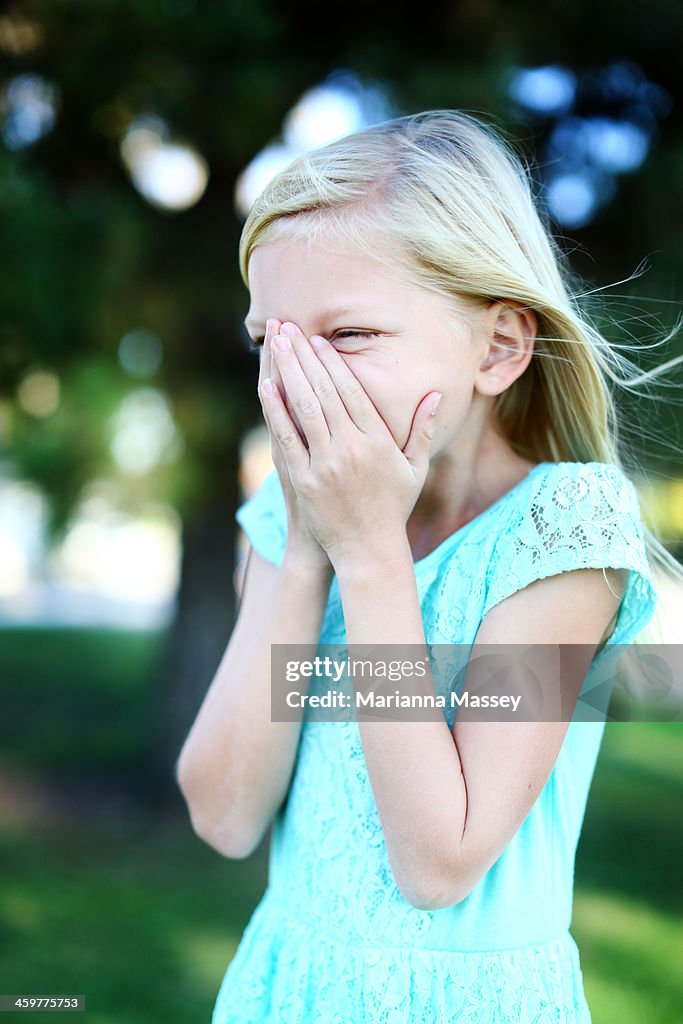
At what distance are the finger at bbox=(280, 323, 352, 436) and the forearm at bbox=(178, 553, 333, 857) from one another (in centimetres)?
22

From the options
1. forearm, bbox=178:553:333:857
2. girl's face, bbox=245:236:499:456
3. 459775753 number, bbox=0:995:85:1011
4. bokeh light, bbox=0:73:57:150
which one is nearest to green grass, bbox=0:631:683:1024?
459775753 number, bbox=0:995:85:1011

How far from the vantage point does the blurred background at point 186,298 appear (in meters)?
3.75

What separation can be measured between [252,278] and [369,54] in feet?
11.4

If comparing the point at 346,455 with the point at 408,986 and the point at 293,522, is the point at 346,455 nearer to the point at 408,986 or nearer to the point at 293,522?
the point at 293,522

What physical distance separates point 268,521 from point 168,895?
12.5 feet

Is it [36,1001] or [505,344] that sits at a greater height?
[505,344]

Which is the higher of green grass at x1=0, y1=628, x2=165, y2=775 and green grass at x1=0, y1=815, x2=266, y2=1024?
green grass at x1=0, y1=628, x2=165, y2=775

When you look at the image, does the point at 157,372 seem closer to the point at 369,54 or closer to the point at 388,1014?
the point at 369,54

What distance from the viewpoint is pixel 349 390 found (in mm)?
1189

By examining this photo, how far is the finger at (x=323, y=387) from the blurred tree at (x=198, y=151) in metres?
2.61

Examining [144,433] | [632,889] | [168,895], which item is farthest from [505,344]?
[632,889]

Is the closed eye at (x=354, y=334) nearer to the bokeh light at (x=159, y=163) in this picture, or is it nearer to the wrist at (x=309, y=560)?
the wrist at (x=309, y=560)

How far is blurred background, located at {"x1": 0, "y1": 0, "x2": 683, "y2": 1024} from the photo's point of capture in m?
3.75

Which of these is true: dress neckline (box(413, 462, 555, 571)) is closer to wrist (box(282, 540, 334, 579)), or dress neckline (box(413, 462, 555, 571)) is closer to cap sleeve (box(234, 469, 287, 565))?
wrist (box(282, 540, 334, 579))
